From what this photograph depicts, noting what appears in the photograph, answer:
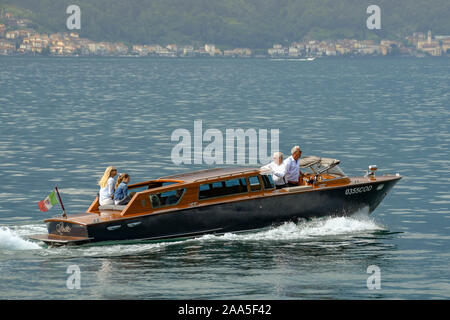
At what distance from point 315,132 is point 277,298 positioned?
138ft

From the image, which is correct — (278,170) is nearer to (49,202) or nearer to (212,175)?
(212,175)

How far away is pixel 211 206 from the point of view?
2764cm

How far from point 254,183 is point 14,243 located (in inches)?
305

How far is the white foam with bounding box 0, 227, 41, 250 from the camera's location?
26.7m

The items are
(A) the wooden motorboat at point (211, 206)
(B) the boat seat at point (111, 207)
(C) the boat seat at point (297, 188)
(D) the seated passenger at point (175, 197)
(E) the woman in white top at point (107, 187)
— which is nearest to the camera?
(A) the wooden motorboat at point (211, 206)

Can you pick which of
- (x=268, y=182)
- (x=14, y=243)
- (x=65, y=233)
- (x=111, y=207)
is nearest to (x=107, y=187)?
(x=111, y=207)

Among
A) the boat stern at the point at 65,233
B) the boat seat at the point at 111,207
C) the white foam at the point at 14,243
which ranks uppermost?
the boat seat at the point at 111,207

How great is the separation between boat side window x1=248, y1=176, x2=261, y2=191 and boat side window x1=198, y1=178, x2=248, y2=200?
0.65ft

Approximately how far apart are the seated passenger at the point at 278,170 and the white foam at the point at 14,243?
7.85 meters

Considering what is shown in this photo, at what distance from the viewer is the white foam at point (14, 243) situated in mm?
26672

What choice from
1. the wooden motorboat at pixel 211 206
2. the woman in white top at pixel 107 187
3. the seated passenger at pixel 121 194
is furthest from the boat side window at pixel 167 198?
the woman in white top at pixel 107 187

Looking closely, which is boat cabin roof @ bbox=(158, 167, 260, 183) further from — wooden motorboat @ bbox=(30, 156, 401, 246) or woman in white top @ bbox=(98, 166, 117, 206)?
woman in white top @ bbox=(98, 166, 117, 206)

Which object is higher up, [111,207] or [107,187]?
[107,187]

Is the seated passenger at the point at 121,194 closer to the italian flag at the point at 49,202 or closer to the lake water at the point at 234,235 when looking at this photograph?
the lake water at the point at 234,235
